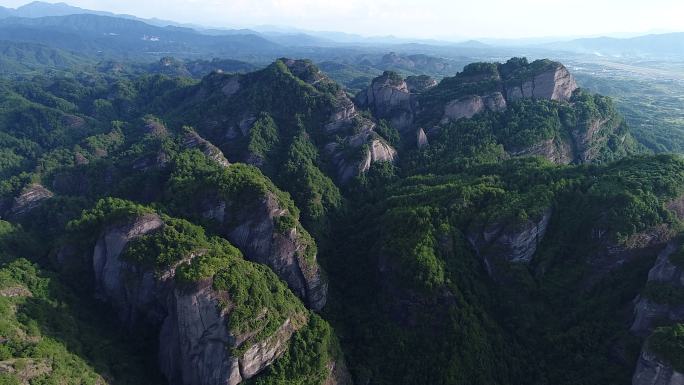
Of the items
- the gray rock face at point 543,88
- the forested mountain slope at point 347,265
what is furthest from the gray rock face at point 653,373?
the gray rock face at point 543,88

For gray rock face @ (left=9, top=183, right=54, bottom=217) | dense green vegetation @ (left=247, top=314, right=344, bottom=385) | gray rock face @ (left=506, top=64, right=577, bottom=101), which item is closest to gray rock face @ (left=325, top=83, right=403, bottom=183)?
gray rock face @ (left=506, top=64, right=577, bottom=101)

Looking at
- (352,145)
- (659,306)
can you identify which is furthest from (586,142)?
(659,306)

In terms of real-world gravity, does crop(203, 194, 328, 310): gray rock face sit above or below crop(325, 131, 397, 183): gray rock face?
below

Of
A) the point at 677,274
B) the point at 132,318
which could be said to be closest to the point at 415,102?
the point at 677,274

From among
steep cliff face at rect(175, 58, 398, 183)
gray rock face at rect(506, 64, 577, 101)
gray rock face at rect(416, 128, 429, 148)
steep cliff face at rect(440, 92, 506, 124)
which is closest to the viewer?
steep cliff face at rect(175, 58, 398, 183)

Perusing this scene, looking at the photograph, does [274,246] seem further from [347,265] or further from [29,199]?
[29,199]

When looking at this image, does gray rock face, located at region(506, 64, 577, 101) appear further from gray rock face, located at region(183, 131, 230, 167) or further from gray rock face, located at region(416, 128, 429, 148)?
gray rock face, located at region(183, 131, 230, 167)

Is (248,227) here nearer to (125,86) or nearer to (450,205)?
(450,205)
